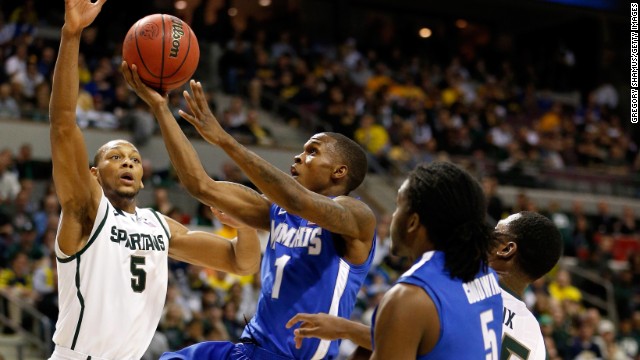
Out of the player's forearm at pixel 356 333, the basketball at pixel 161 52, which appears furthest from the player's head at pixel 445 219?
the basketball at pixel 161 52

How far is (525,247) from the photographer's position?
462cm

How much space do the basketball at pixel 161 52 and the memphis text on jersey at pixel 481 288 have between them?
2105mm

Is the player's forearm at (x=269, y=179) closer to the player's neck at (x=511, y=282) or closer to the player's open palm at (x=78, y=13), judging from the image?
the player's open palm at (x=78, y=13)

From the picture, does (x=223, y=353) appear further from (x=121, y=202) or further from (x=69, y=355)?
(x=121, y=202)

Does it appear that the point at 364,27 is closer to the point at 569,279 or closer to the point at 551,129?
the point at 551,129

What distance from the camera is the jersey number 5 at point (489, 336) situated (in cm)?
339

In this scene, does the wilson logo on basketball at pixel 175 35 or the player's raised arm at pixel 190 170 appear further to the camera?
the wilson logo on basketball at pixel 175 35

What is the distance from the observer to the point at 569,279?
610 inches

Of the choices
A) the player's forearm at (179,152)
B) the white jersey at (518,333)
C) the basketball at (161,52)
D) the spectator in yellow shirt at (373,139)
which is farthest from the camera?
the spectator in yellow shirt at (373,139)

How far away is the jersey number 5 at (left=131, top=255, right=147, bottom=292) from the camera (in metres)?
5.04

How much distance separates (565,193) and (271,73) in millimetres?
5962

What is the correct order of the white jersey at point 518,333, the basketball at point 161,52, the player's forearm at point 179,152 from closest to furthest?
1. the white jersey at point 518,333
2. the player's forearm at point 179,152
3. the basketball at point 161,52

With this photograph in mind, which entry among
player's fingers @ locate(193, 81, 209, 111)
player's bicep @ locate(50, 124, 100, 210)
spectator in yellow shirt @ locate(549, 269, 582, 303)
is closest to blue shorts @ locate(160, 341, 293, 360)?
player's bicep @ locate(50, 124, 100, 210)

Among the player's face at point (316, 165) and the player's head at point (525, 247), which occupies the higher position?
the player's face at point (316, 165)
